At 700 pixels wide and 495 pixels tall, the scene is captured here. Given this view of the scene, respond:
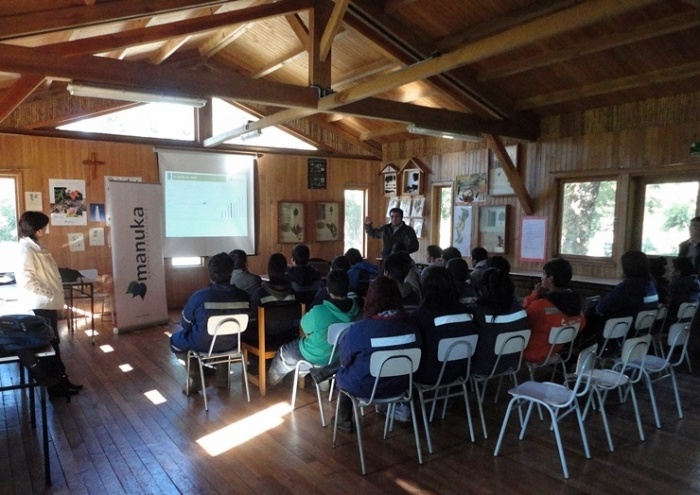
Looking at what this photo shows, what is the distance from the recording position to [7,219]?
6312mm

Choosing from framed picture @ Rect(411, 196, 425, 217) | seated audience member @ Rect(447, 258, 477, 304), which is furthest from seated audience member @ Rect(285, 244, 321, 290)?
framed picture @ Rect(411, 196, 425, 217)

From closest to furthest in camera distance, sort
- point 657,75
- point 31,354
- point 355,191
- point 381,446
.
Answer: point 31,354, point 381,446, point 657,75, point 355,191

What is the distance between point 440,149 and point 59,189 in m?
5.84

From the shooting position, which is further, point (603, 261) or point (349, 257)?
point (603, 261)

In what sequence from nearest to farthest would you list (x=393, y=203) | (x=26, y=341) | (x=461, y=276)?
(x=26, y=341)
(x=461, y=276)
(x=393, y=203)

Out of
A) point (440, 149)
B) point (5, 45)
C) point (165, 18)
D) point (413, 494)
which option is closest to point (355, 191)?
point (440, 149)

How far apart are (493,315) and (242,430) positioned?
6.05 ft

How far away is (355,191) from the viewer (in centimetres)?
917

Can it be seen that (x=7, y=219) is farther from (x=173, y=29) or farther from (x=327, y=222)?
(x=327, y=222)

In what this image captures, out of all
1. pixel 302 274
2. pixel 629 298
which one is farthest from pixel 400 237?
pixel 629 298

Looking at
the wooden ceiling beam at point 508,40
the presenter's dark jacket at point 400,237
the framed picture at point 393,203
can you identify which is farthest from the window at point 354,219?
the wooden ceiling beam at point 508,40

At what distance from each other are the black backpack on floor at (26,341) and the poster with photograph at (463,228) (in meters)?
6.26

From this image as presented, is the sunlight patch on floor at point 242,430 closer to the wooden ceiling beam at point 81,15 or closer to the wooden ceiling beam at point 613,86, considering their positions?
the wooden ceiling beam at point 81,15

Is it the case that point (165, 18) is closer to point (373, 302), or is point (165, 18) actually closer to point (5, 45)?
point (5, 45)
